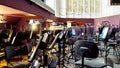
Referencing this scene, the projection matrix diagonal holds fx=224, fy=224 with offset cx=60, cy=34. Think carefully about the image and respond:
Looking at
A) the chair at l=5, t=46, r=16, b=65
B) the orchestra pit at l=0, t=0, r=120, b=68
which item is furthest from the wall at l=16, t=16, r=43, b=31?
the chair at l=5, t=46, r=16, b=65

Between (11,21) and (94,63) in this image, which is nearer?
(94,63)

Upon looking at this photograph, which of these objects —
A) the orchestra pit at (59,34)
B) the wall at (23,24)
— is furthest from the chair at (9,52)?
the wall at (23,24)

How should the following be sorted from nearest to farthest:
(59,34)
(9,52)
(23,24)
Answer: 1. (9,52)
2. (59,34)
3. (23,24)

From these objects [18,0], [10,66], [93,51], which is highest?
[18,0]

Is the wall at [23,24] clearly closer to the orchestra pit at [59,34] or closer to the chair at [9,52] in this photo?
the orchestra pit at [59,34]

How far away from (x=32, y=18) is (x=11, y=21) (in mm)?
1357

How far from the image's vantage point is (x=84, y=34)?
10.8 m

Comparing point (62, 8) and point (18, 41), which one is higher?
point (62, 8)

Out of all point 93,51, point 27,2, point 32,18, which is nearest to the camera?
point 93,51

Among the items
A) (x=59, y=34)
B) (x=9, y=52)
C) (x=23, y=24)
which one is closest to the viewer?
(x=9, y=52)

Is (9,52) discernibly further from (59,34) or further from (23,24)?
(23,24)

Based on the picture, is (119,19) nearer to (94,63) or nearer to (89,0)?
(89,0)

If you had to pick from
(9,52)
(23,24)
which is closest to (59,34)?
(9,52)

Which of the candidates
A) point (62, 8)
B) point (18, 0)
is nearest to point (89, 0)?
point (62, 8)
